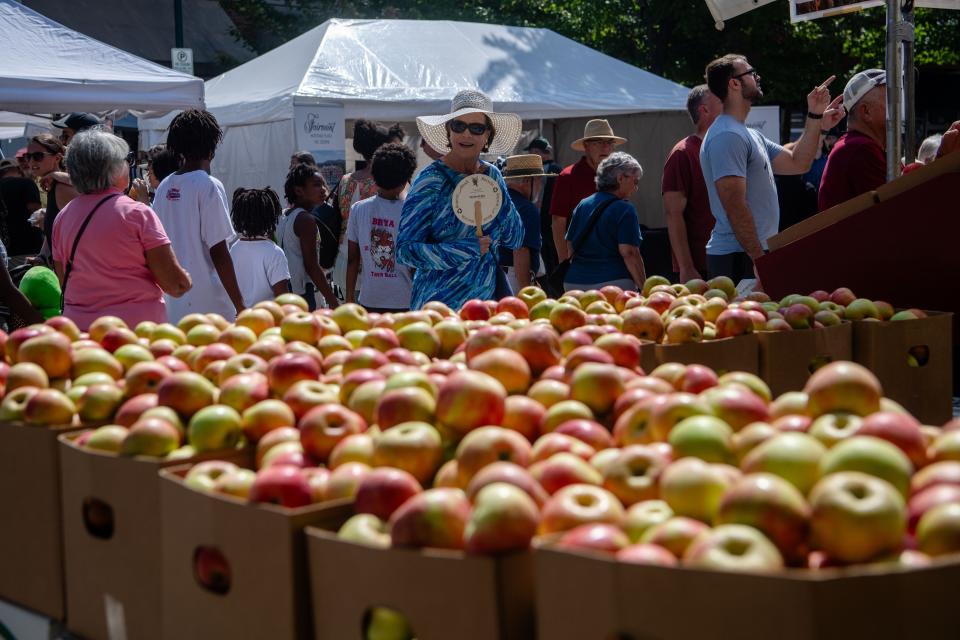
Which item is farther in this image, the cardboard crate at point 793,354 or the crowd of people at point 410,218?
the crowd of people at point 410,218

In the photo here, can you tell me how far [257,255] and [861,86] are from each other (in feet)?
11.4

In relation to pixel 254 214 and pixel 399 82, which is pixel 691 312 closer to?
pixel 254 214

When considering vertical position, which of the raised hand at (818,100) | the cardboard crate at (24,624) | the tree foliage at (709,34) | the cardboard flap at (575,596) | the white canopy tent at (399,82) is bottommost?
the cardboard crate at (24,624)

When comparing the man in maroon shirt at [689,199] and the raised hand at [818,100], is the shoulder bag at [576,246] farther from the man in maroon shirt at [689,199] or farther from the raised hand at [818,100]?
the raised hand at [818,100]

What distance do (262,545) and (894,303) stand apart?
136 inches

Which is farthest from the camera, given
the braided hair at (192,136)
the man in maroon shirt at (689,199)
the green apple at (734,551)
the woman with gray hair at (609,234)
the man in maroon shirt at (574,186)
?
the man in maroon shirt at (574,186)

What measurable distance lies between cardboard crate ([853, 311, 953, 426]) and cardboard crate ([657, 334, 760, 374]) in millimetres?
470

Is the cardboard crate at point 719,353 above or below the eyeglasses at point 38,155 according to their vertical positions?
below

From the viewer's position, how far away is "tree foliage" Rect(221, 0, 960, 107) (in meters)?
19.1

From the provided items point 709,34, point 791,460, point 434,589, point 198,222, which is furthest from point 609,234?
point 709,34

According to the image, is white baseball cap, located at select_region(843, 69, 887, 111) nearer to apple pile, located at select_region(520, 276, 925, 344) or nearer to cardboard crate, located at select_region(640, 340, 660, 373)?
apple pile, located at select_region(520, 276, 925, 344)

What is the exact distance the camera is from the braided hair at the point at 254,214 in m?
6.30

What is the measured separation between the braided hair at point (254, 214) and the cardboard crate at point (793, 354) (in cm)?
368


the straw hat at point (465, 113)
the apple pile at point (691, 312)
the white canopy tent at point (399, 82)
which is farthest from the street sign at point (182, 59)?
the apple pile at point (691, 312)
